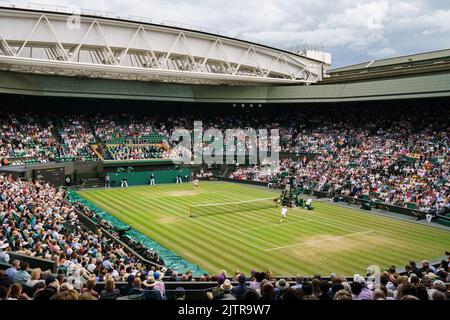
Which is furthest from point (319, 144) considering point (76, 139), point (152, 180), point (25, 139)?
point (25, 139)

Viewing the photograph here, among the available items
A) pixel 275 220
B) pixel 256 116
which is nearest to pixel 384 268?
pixel 275 220

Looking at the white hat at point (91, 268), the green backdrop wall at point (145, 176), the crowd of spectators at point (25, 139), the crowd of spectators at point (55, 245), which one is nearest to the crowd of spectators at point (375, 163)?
the green backdrop wall at point (145, 176)

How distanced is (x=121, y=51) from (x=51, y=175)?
14844 mm

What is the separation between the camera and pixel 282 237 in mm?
24984

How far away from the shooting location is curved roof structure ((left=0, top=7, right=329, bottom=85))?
36.6m

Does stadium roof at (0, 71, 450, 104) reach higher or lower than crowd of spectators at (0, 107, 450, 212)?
higher

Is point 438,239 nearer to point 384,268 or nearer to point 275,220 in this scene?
point 384,268

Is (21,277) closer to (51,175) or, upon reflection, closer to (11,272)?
(11,272)

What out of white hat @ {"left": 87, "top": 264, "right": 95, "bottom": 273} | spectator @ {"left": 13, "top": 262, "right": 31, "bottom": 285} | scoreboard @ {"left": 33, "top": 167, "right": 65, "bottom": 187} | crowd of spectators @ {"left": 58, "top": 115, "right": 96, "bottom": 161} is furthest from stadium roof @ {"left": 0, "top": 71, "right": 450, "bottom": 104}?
spectator @ {"left": 13, "top": 262, "right": 31, "bottom": 285}

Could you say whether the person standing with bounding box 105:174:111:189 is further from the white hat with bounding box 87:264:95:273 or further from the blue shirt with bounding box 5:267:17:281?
the blue shirt with bounding box 5:267:17:281

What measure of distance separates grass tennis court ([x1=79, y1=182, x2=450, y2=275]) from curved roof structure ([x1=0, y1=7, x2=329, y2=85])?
1385cm

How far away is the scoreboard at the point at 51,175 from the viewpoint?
128 feet

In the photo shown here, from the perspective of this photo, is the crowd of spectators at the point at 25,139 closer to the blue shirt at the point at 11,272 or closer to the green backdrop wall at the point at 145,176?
the green backdrop wall at the point at 145,176
